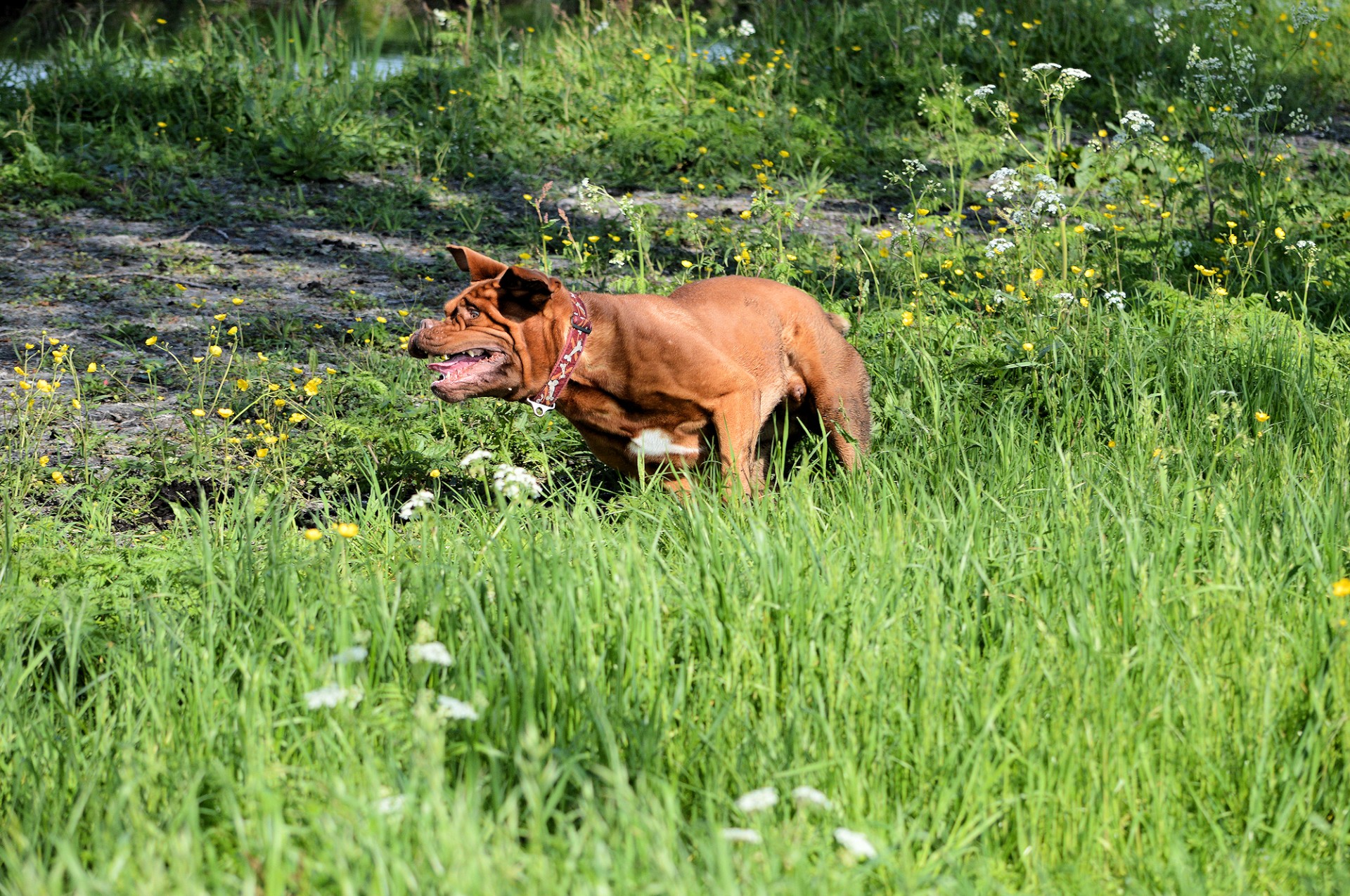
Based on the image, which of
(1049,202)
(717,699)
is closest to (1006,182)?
(1049,202)

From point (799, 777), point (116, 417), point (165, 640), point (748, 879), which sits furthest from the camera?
point (116, 417)

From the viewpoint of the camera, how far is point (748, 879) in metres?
2.06

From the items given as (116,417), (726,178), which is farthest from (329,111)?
(116,417)

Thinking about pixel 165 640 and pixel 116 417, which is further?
pixel 116 417

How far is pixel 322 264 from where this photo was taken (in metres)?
6.73

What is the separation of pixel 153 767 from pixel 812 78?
26.8ft

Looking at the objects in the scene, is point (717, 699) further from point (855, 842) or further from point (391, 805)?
point (391, 805)

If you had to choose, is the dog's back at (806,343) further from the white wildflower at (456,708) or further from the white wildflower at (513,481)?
the white wildflower at (456,708)

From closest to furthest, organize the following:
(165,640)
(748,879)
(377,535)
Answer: (748,879) → (165,640) → (377,535)

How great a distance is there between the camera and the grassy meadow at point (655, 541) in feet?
7.57

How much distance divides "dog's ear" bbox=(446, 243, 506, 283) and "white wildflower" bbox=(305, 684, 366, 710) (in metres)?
1.82

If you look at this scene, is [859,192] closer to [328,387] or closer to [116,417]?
[328,387]

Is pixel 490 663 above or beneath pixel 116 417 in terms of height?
above

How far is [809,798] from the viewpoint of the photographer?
2291 millimetres
